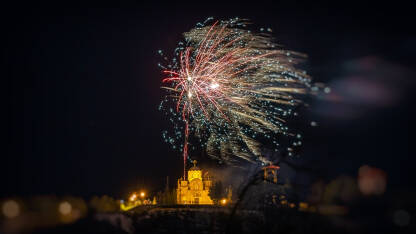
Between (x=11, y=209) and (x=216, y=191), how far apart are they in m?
33.0

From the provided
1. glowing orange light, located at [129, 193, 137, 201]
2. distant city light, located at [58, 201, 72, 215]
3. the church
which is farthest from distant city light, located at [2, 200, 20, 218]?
the church

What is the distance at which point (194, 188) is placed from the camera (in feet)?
189

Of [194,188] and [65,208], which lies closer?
[65,208]

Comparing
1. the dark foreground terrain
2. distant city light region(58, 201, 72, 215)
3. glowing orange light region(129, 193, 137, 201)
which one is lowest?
the dark foreground terrain

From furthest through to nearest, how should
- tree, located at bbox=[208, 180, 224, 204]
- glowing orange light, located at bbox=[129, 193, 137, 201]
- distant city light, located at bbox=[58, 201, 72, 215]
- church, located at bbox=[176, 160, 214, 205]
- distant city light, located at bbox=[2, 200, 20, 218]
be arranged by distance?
1. church, located at bbox=[176, 160, 214, 205]
2. tree, located at bbox=[208, 180, 224, 204]
3. glowing orange light, located at bbox=[129, 193, 137, 201]
4. distant city light, located at bbox=[58, 201, 72, 215]
5. distant city light, located at bbox=[2, 200, 20, 218]

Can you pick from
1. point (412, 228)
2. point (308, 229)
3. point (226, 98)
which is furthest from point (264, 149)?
point (412, 228)

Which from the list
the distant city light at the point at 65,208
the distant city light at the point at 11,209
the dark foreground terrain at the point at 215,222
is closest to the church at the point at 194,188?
the dark foreground terrain at the point at 215,222

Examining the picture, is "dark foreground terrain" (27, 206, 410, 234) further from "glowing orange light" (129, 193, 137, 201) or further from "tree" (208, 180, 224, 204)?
"tree" (208, 180, 224, 204)

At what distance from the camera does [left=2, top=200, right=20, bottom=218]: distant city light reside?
1021 inches

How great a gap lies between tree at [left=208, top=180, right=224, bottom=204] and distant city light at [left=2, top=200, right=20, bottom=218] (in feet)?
96.1

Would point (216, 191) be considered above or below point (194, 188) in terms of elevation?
below

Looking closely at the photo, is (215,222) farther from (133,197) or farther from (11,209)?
(133,197)

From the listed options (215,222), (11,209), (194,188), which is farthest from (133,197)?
(11,209)

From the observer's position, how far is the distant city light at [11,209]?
25941 millimetres
